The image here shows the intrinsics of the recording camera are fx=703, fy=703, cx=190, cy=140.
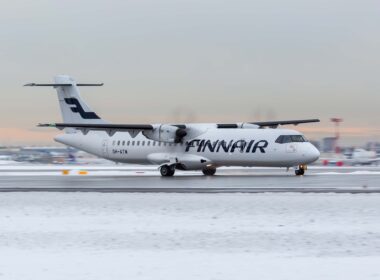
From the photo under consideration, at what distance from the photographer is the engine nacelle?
139 ft

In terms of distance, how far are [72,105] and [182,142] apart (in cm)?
975

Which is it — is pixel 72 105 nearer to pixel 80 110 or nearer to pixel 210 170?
pixel 80 110

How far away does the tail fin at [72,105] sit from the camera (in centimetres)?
4791

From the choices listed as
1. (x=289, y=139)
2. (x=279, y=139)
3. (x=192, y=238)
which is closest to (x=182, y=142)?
(x=279, y=139)

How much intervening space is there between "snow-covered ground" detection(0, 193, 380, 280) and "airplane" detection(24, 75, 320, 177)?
1644 cm

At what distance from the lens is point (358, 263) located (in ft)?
38.6

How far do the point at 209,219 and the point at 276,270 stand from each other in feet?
20.4

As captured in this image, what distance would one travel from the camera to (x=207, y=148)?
41.4 metres

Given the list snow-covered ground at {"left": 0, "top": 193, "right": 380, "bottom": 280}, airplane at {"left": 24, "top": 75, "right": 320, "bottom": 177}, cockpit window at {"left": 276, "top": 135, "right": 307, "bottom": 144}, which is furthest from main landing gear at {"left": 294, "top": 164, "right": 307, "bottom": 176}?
snow-covered ground at {"left": 0, "top": 193, "right": 380, "bottom": 280}

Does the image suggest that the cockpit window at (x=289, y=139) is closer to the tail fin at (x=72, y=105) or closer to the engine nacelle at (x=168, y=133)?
the engine nacelle at (x=168, y=133)

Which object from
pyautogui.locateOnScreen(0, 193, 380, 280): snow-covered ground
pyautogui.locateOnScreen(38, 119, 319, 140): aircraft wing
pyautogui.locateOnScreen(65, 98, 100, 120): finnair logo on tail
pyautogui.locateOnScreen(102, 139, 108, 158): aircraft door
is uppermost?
pyautogui.locateOnScreen(65, 98, 100, 120): finnair logo on tail

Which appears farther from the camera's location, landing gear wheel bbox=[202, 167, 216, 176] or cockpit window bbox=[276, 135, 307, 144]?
landing gear wheel bbox=[202, 167, 216, 176]

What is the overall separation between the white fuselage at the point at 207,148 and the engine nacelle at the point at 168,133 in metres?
0.48

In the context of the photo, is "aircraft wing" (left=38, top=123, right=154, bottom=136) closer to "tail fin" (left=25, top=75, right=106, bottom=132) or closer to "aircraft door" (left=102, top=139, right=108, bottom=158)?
"aircraft door" (left=102, top=139, right=108, bottom=158)
